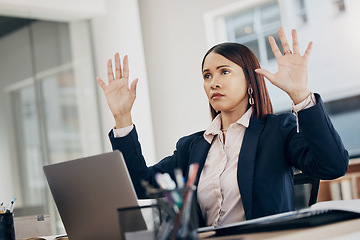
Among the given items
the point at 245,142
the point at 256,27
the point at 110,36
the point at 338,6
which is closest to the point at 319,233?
the point at 245,142

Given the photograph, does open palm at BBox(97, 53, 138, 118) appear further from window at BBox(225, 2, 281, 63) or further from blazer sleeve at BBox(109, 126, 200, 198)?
window at BBox(225, 2, 281, 63)

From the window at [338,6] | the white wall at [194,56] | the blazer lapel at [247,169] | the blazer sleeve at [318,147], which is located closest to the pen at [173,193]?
the blazer sleeve at [318,147]

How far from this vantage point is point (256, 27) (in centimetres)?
498

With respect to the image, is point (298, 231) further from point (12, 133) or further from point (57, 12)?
point (57, 12)

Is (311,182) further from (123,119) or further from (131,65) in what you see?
(131,65)

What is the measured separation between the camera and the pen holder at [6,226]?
1.56m

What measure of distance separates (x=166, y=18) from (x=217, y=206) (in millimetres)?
3629

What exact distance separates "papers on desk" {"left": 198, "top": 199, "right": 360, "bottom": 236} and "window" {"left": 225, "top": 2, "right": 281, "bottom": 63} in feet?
12.1

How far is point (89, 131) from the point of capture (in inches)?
198

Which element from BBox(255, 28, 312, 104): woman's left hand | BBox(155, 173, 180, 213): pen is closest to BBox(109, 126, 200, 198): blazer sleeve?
BBox(255, 28, 312, 104): woman's left hand

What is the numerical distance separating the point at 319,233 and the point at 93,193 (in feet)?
1.89

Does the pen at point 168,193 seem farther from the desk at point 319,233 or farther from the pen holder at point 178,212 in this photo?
the desk at point 319,233

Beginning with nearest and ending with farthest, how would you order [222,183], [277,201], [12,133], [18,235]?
[277,201] < [222,183] < [18,235] < [12,133]

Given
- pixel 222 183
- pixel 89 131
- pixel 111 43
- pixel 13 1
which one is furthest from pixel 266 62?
pixel 222 183
